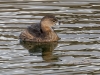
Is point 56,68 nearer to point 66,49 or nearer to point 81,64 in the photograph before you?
point 81,64

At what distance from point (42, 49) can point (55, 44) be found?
652 millimetres

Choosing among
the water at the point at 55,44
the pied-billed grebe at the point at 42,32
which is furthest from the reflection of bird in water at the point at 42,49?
the pied-billed grebe at the point at 42,32

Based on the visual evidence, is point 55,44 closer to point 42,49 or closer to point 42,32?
point 42,49

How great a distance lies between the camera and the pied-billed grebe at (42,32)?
16.5m

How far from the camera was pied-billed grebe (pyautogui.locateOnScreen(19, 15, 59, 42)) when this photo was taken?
651 inches

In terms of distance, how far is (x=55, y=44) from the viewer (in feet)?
52.8

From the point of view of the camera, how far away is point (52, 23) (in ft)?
56.0

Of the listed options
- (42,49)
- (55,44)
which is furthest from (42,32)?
(42,49)

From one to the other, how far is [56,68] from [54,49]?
2.18 metres

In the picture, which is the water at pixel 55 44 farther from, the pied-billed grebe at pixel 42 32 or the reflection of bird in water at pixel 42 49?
the pied-billed grebe at pixel 42 32

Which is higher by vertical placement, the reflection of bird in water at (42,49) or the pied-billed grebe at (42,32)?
the pied-billed grebe at (42,32)

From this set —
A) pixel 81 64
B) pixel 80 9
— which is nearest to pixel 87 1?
pixel 80 9

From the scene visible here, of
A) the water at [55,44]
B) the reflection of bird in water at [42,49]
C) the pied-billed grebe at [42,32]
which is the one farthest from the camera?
the pied-billed grebe at [42,32]

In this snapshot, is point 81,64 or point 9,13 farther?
point 9,13
